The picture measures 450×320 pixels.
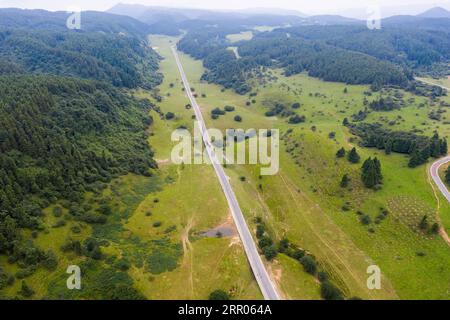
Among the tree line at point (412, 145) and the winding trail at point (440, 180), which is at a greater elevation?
the tree line at point (412, 145)

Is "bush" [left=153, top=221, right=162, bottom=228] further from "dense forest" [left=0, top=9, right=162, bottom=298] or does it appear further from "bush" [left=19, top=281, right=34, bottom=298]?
"bush" [left=19, top=281, right=34, bottom=298]

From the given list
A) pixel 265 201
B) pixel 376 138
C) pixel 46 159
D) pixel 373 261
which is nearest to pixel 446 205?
pixel 373 261

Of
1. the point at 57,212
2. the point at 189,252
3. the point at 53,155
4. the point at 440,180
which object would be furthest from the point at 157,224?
the point at 440,180

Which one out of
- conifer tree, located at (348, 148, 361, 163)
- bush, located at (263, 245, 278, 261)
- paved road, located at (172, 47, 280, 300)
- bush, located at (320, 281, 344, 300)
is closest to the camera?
bush, located at (320, 281, 344, 300)

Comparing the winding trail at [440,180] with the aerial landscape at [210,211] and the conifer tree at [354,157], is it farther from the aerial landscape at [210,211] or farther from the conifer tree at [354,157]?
the conifer tree at [354,157]

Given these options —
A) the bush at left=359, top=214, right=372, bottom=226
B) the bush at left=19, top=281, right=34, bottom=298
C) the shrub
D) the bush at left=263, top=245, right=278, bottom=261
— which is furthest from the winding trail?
the bush at left=19, top=281, right=34, bottom=298

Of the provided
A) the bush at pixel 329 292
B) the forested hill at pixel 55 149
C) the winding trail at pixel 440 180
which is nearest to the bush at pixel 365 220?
the winding trail at pixel 440 180

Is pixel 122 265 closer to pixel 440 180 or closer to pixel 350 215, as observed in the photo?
pixel 350 215

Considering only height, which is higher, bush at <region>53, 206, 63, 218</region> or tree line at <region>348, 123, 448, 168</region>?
tree line at <region>348, 123, 448, 168</region>
